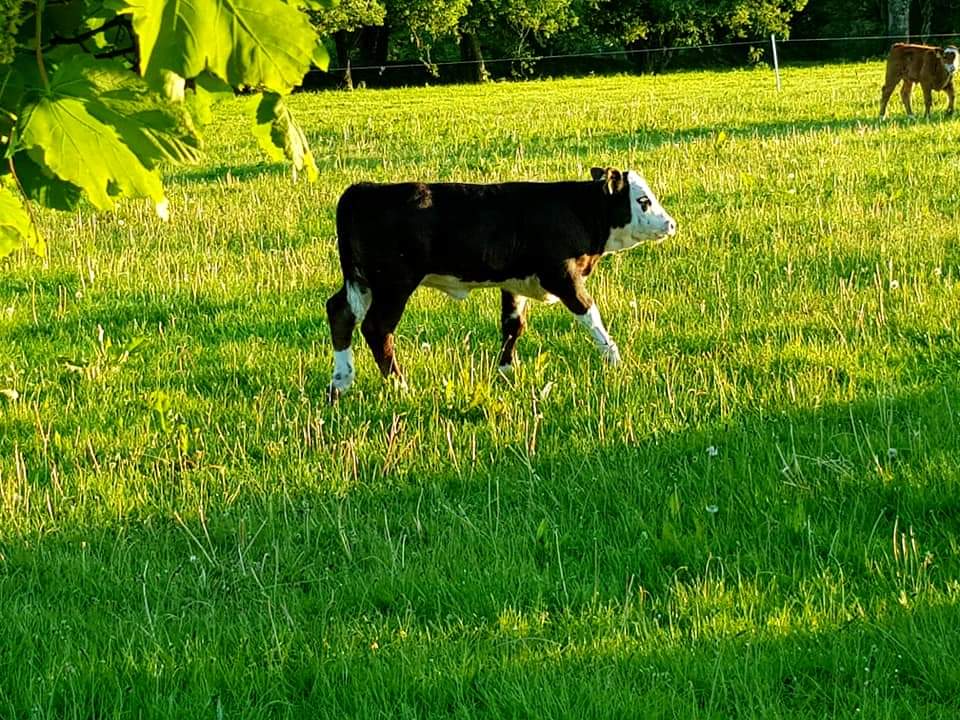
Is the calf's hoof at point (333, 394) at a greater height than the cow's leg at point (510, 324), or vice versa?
the cow's leg at point (510, 324)

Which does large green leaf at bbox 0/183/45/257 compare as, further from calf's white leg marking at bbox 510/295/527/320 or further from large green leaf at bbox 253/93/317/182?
calf's white leg marking at bbox 510/295/527/320

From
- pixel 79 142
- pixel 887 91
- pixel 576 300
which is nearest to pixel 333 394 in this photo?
pixel 576 300

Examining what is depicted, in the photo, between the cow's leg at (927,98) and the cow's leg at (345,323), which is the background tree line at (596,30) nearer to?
Answer: the cow's leg at (927,98)

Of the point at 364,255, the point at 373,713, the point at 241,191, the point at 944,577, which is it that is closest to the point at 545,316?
the point at 364,255

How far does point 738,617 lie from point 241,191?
38.7 feet

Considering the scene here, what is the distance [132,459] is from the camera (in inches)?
220

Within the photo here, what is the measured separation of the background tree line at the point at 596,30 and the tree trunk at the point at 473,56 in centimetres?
6

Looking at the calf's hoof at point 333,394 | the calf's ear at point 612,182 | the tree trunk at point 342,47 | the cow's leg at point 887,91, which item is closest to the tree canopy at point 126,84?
the calf's hoof at point 333,394

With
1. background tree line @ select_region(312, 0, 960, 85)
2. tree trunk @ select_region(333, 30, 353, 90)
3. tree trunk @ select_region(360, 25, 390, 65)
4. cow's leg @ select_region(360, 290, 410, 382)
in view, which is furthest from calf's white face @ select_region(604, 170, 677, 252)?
tree trunk @ select_region(360, 25, 390, 65)

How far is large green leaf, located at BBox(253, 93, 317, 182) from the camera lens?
7.97 feet

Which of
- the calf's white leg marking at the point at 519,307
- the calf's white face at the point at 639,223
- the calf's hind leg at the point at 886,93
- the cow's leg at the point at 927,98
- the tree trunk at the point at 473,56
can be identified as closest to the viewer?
the calf's white leg marking at the point at 519,307

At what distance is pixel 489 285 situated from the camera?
22.6 feet

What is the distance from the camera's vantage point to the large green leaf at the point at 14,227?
2508 millimetres

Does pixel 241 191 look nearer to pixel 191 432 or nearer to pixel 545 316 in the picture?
pixel 545 316
